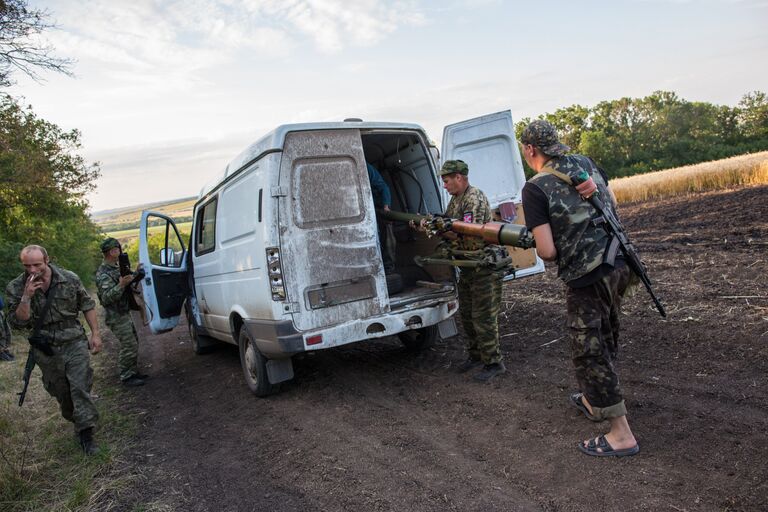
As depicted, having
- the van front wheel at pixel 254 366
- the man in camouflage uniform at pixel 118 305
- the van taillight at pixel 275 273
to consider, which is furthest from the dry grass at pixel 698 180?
the man in camouflage uniform at pixel 118 305

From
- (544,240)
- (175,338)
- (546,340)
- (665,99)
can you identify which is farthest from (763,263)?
(665,99)

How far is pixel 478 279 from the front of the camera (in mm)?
5039

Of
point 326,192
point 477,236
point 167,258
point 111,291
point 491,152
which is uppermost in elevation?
point 491,152

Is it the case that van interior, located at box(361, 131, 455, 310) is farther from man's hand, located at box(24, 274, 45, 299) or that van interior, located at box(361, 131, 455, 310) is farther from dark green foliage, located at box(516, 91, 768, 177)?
dark green foliage, located at box(516, 91, 768, 177)

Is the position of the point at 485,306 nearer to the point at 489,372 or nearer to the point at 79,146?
the point at 489,372

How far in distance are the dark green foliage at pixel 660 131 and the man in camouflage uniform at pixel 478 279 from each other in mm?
43997

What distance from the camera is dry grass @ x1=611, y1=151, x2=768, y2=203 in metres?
20.5

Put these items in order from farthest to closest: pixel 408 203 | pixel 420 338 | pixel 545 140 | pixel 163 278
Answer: pixel 163 278 < pixel 408 203 < pixel 420 338 < pixel 545 140

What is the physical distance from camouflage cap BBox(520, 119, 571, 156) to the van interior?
230cm

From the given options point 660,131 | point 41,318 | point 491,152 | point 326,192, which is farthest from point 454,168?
point 660,131

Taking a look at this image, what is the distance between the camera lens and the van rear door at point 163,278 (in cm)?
735

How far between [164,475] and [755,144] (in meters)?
56.6

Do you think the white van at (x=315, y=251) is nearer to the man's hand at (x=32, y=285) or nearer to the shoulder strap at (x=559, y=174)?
the man's hand at (x=32, y=285)

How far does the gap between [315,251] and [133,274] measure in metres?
3.33
